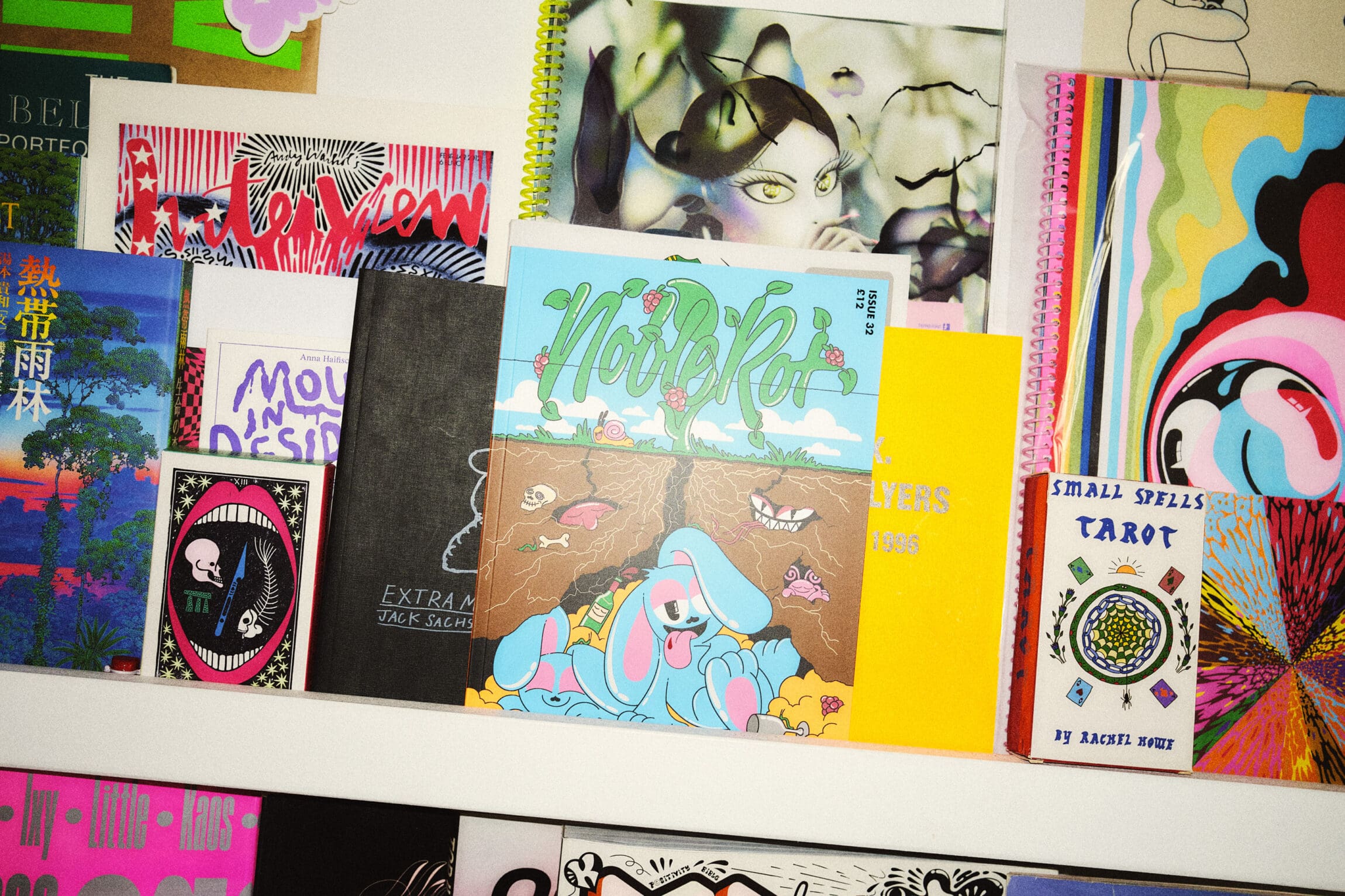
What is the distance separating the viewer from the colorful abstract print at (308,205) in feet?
2.36

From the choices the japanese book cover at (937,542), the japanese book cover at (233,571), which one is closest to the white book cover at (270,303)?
the japanese book cover at (233,571)

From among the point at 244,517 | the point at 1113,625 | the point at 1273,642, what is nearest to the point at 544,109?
the point at 244,517

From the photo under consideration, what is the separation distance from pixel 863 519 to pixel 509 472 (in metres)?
0.30

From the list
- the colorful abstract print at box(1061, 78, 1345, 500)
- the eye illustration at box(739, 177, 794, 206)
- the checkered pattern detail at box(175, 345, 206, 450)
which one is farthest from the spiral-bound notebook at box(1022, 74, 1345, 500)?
the checkered pattern detail at box(175, 345, 206, 450)

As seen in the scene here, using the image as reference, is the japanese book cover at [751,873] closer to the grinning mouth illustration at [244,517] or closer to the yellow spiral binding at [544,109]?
the grinning mouth illustration at [244,517]

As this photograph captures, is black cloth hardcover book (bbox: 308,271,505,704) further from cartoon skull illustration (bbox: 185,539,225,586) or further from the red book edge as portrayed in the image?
the red book edge

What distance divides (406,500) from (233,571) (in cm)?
15

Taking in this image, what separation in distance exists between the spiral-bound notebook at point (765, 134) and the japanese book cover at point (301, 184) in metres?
0.08

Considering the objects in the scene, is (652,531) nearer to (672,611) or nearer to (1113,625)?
(672,611)

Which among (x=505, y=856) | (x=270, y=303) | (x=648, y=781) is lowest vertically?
(x=505, y=856)

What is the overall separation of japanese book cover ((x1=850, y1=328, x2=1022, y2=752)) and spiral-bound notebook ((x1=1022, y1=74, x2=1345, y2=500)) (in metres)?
0.08

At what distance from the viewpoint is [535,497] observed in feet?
2.24

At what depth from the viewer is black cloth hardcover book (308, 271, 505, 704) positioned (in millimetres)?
660

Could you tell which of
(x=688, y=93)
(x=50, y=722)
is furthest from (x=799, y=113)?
(x=50, y=722)
